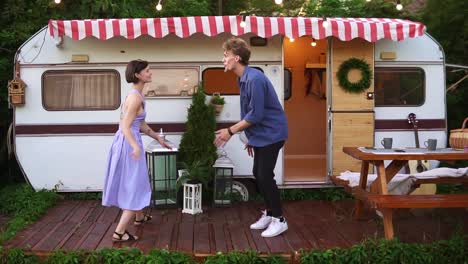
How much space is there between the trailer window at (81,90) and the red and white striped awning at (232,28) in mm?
648

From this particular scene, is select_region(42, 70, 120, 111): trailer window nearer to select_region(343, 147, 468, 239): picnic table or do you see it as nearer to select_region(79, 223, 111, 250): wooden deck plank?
select_region(79, 223, 111, 250): wooden deck plank

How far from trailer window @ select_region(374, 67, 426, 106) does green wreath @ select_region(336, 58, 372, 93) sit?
0.78ft

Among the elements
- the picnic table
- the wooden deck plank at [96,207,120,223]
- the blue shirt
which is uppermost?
the blue shirt

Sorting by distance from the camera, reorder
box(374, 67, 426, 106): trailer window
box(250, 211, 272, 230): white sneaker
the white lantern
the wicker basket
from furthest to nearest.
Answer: box(374, 67, 426, 106): trailer window, the white lantern, box(250, 211, 272, 230): white sneaker, the wicker basket

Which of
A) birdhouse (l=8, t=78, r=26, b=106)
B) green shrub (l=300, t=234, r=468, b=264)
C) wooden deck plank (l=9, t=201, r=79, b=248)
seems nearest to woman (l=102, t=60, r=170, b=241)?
wooden deck plank (l=9, t=201, r=79, b=248)

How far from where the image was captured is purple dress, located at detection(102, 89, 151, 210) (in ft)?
16.7

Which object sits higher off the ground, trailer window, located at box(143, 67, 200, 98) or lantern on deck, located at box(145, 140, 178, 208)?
trailer window, located at box(143, 67, 200, 98)

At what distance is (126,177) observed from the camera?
16.8 ft

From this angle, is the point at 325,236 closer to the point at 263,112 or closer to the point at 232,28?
the point at 263,112

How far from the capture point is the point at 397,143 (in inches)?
295

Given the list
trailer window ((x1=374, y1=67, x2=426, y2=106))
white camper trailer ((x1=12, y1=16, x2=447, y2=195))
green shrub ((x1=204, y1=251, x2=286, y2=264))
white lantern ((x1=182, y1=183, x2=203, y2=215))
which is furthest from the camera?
trailer window ((x1=374, y1=67, x2=426, y2=106))

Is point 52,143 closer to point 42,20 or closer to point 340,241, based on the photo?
point 42,20

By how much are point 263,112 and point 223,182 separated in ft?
6.54

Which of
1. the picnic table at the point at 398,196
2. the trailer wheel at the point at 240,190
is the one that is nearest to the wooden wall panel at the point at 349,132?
the trailer wheel at the point at 240,190
